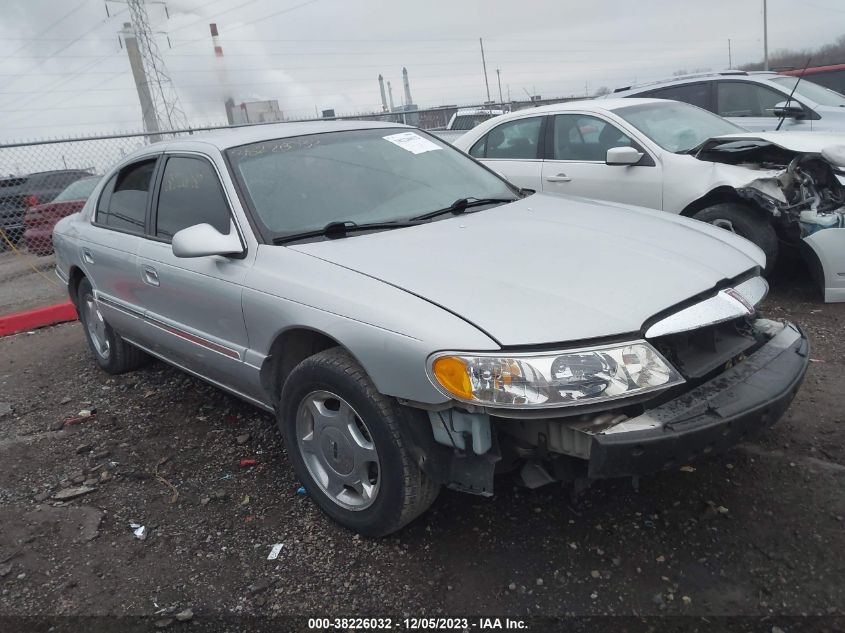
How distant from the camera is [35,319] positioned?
266 inches

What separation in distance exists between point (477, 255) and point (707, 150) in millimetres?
3500

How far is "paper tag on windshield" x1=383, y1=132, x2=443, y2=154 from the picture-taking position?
386 centimetres

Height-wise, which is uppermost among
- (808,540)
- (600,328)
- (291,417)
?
(600,328)


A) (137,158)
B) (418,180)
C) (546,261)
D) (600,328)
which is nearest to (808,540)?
(600,328)

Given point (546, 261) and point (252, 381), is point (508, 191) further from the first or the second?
point (252, 381)

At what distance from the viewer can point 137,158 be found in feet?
14.1

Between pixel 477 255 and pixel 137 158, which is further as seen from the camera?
pixel 137 158

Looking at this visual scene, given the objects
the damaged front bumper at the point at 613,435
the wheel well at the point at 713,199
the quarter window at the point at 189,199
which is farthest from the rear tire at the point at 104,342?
the wheel well at the point at 713,199

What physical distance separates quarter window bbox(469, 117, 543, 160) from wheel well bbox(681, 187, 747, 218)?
1.57 metres

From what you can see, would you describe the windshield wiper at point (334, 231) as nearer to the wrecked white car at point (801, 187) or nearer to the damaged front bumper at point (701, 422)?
the damaged front bumper at point (701, 422)

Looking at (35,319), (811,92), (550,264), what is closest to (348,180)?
(550,264)

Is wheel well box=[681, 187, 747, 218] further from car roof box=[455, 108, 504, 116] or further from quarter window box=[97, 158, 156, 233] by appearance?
car roof box=[455, 108, 504, 116]

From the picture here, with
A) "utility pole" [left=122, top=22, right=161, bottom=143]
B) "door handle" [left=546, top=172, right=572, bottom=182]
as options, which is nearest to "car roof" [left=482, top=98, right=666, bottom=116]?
"door handle" [left=546, top=172, right=572, bottom=182]

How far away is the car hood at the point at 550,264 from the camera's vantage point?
231 cm
